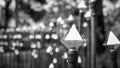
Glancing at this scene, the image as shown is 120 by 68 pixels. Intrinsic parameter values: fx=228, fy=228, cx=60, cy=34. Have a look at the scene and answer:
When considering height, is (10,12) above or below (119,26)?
above

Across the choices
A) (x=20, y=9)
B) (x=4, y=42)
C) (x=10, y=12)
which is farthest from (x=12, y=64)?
(x=10, y=12)

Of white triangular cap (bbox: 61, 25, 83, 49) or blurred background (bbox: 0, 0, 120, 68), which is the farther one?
blurred background (bbox: 0, 0, 120, 68)

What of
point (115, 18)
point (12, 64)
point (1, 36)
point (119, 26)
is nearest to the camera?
point (119, 26)

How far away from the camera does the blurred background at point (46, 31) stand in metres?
7.41

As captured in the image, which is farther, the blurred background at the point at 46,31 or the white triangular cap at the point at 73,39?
the blurred background at the point at 46,31

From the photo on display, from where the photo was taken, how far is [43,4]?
1363cm

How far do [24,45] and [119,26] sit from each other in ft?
24.0

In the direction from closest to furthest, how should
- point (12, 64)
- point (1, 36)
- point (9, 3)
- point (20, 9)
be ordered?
1. point (12, 64)
2. point (1, 36)
3. point (20, 9)
4. point (9, 3)

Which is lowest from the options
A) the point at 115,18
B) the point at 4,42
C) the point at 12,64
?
the point at 12,64

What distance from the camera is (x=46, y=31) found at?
12.5 m

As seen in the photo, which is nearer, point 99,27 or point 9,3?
point 99,27

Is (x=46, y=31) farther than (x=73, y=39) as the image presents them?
Yes

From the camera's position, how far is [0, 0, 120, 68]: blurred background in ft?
24.3

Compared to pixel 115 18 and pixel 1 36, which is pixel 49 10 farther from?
pixel 115 18
